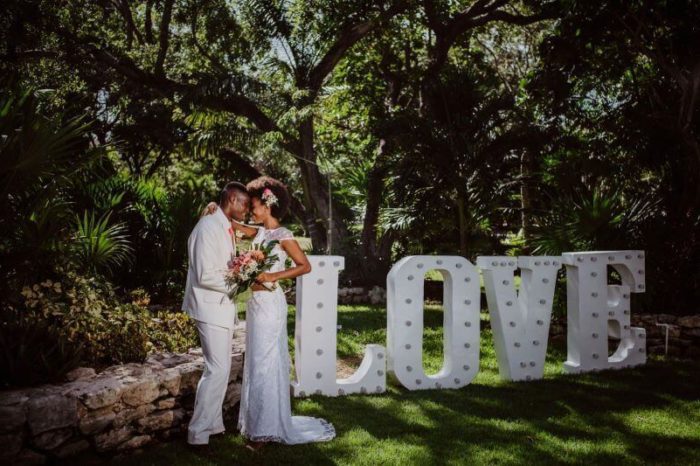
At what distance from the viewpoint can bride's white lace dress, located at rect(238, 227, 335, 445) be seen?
480 centimetres

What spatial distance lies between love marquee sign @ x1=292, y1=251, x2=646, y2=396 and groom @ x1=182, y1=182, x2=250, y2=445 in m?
1.50

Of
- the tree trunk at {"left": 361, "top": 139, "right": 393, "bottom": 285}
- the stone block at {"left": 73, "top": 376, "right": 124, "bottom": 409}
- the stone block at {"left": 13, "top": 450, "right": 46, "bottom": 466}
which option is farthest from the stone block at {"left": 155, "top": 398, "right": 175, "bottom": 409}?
the tree trunk at {"left": 361, "top": 139, "right": 393, "bottom": 285}

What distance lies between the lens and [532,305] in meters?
6.96

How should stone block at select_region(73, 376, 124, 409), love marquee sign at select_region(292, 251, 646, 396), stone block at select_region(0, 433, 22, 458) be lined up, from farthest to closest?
love marquee sign at select_region(292, 251, 646, 396)
stone block at select_region(73, 376, 124, 409)
stone block at select_region(0, 433, 22, 458)

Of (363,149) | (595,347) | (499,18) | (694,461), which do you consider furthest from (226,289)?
(363,149)

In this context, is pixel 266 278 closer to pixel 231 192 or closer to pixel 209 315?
pixel 209 315

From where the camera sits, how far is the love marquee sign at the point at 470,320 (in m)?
6.19

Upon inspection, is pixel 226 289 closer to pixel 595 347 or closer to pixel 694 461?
pixel 694 461

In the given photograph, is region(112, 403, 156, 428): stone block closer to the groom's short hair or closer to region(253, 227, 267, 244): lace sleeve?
region(253, 227, 267, 244): lace sleeve

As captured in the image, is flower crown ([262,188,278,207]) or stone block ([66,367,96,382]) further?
flower crown ([262,188,278,207])

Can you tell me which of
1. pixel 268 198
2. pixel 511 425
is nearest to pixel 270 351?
pixel 268 198

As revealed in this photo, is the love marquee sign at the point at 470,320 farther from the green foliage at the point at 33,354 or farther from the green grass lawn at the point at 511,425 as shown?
the green foliage at the point at 33,354

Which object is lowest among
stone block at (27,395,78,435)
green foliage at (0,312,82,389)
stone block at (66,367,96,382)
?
stone block at (27,395,78,435)

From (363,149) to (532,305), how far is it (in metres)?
10.8
